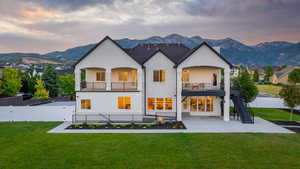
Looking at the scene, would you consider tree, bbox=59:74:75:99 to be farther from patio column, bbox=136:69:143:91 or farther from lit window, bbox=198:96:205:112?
lit window, bbox=198:96:205:112

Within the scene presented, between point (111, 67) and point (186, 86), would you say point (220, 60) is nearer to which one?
point (186, 86)

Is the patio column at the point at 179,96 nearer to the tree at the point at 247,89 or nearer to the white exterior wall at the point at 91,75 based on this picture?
the tree at the point at 247,89

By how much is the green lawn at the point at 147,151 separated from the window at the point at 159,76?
313 inches

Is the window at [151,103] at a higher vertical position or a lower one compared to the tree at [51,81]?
lower

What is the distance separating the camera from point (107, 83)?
747 inches

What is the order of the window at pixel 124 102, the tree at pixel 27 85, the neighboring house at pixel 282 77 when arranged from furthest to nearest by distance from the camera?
the neighboring house at pixel 282 77 < the tree at pixel 27 85 < the window at pixel 124 102

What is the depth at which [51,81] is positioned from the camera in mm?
39812

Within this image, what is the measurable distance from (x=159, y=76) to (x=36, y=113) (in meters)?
13.6

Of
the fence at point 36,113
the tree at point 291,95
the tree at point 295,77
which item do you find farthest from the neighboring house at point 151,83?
the tree at point 295,77

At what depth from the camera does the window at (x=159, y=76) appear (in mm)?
20266

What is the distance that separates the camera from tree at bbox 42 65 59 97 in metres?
39.5

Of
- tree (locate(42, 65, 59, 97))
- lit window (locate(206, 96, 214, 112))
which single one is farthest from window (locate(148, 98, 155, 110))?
tree (locate(42, 65, 59, 97))

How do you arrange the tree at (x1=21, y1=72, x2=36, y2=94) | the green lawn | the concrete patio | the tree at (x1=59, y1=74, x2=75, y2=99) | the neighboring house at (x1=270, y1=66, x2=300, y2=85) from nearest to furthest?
the green lawn → the concrete patio → the tree at (x1=21, y1=72, x2=36, y2=94) → the tree at (x1=59, y1=74, x2=75, y2=99) → the neighboring house at (x1=270, y1=66, x2=300, y2=85)

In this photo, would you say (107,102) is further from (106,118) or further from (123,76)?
(123,76)
